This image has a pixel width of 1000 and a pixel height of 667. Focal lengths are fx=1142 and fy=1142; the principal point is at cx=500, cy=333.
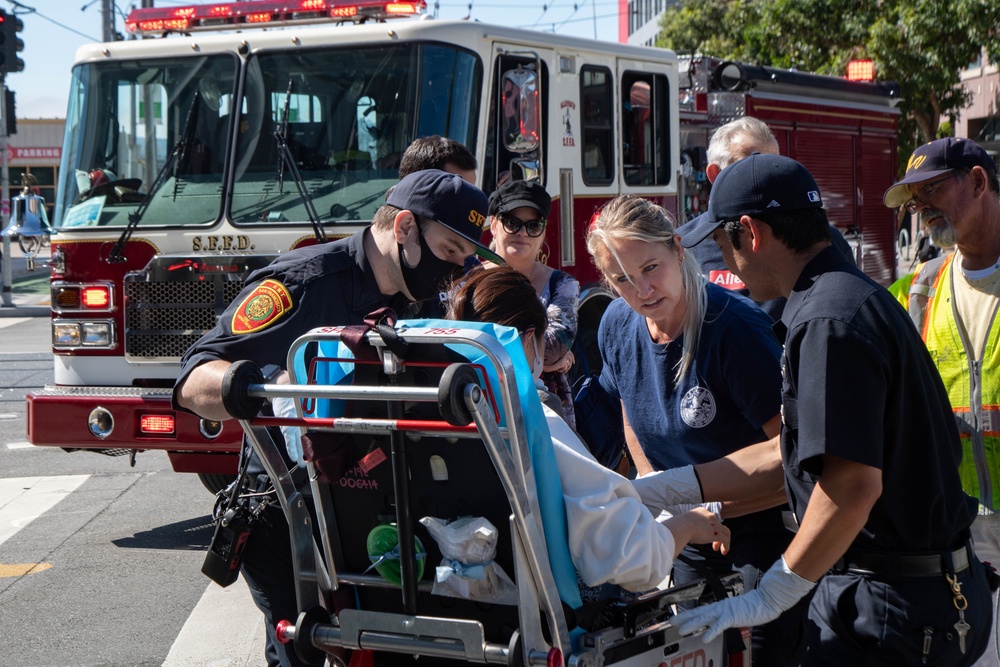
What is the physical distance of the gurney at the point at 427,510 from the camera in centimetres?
236

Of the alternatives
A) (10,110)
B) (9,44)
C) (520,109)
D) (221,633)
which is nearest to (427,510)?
(221,633)

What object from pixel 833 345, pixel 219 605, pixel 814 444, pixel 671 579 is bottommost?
pixel 219 605

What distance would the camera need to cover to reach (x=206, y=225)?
6406 mm

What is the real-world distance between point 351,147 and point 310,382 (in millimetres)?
3766

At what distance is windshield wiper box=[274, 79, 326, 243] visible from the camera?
6.17 meters

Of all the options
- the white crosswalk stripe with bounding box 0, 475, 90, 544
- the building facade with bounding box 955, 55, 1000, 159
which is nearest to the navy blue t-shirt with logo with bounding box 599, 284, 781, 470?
the white crosswalk stripe with bounding box 0, 475, 90, 544

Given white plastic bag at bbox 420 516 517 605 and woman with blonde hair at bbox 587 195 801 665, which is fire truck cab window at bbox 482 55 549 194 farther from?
white plastic bag at bbox 420 516 517 605

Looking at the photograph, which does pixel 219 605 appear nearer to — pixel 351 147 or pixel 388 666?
pixel 351 147

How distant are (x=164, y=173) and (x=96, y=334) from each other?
39.3 inches

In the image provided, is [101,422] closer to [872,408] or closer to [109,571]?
[109,571]

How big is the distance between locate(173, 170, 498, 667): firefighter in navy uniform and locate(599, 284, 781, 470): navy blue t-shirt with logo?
65 centimetres

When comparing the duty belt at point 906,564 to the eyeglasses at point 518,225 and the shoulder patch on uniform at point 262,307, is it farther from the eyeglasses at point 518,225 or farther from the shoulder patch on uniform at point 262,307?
the eyeglasses at point 518,225

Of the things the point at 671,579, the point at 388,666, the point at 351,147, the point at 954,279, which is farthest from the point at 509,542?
the point at 351,147

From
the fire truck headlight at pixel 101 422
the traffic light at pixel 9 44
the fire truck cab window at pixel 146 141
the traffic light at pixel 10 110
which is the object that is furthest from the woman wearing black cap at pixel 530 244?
the traffic light at pixel 10 110
